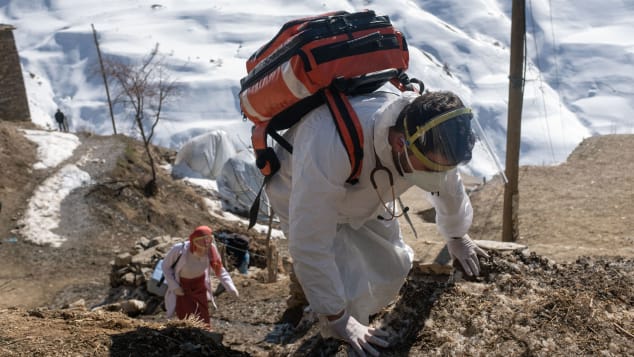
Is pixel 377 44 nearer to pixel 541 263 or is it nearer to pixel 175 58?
pixel 541 263

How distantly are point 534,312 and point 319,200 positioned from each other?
142cm

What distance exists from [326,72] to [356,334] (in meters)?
1.12

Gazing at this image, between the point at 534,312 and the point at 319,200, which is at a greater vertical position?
the point at 319,200

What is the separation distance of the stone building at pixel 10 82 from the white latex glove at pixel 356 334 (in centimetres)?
2353

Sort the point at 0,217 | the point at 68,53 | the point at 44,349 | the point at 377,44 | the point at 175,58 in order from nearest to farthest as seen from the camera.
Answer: the point at 377,44
the point at 44,349
the point at 0,217
the point at 175,58
the point at 68,53

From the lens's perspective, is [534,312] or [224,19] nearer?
[534,312]

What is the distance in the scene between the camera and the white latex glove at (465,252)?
136 inches

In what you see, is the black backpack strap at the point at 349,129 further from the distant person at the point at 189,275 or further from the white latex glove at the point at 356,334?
the distant person at the point at 189,275

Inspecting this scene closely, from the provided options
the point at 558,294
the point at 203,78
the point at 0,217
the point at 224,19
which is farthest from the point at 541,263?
the point at 224,19

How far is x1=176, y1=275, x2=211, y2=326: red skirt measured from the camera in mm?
5812

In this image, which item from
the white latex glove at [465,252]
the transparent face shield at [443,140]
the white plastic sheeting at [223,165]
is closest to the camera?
the transparent face shield at [443,140]

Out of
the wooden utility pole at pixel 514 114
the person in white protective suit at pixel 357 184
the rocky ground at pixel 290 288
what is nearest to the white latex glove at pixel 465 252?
the rocky ground at pixel 290 288

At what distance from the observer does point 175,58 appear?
3834cm

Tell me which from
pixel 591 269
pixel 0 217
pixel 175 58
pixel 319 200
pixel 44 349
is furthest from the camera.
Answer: pixel 175 58
